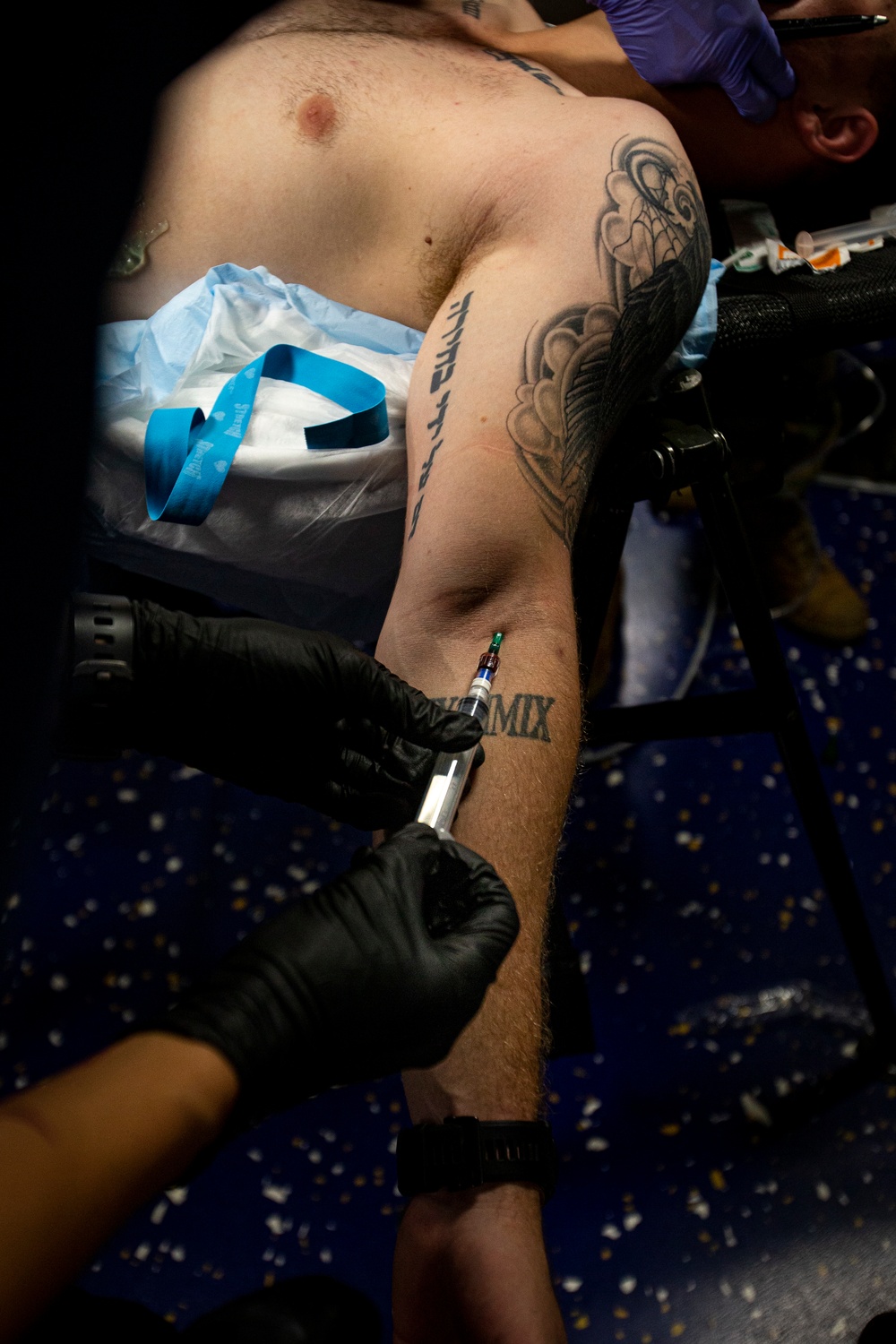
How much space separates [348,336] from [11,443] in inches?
26.6

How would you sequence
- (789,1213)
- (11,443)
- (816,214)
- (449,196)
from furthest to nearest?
(816,214) → (789,1213) → (449,196) → (11,443)

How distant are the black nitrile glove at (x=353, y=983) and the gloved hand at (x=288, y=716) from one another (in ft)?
0.35

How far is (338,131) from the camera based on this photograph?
3.11 feet

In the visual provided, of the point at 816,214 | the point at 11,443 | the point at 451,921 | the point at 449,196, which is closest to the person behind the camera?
the point at 11,443

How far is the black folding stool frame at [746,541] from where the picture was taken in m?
0.86

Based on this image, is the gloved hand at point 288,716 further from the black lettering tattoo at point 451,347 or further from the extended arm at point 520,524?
the black lettering tattoo at point 451,347

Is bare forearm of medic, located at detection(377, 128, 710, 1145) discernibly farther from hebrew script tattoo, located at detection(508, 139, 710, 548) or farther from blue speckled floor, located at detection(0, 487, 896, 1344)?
blue speckled floor, located at detection(0, 487, 896, 1344)

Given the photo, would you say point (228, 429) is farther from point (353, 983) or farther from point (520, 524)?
point (353, 983)

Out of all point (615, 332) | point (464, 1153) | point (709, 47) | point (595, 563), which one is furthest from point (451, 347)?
point (464, 1153)

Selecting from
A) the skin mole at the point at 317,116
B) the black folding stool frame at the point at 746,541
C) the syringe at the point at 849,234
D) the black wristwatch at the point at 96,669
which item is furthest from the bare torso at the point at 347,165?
the black wristwatch at the point at 96,669

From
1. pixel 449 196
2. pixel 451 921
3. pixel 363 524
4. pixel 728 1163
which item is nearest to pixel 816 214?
pixel 449 196

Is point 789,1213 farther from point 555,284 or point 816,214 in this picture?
point 816,214

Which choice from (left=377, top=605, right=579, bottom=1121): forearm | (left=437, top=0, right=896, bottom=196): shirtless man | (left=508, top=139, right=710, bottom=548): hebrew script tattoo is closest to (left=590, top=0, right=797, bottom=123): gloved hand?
(left=437, top=0, right=896, bottom=196): shirtless man

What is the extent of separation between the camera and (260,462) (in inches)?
32.7
